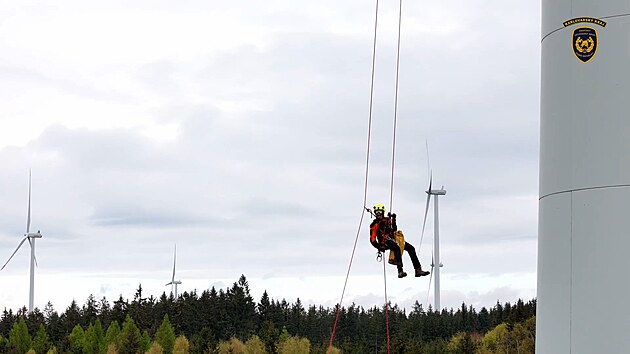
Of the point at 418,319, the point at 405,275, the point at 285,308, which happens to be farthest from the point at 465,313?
the point at 405,275

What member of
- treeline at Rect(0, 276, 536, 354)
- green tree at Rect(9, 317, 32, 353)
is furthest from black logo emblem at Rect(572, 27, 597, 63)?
green tree at Rect(9, 317, 32, 353)

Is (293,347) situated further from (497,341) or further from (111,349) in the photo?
(497,341)

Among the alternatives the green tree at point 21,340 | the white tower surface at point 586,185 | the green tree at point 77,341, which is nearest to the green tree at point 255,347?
the green tree at point 77,341

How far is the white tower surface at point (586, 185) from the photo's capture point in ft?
48.9

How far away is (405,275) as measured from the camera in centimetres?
2203

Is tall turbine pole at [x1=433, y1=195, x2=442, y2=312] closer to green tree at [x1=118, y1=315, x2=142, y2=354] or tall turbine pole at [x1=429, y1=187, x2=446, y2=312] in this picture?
tall turbine pole at [x1=429, y1=187, x2=446, y2=312]

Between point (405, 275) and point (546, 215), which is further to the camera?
point (405, 275)

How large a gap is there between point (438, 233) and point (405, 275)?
56659 millimetres

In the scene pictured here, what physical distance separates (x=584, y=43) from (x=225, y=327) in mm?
170421

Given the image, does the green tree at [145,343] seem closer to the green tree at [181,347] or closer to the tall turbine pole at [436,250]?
the green tree at [181,347]

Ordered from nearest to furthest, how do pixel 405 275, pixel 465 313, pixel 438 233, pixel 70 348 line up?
1. pixel 405 275
2. pixel 438 233
3. pixel 70 348
4. pixel 465 313

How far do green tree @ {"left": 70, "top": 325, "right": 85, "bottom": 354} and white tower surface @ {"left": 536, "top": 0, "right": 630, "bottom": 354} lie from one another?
5839 inches

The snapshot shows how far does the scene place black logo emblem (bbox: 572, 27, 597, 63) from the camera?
1541cm

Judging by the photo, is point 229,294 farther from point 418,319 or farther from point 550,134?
point 550,134
